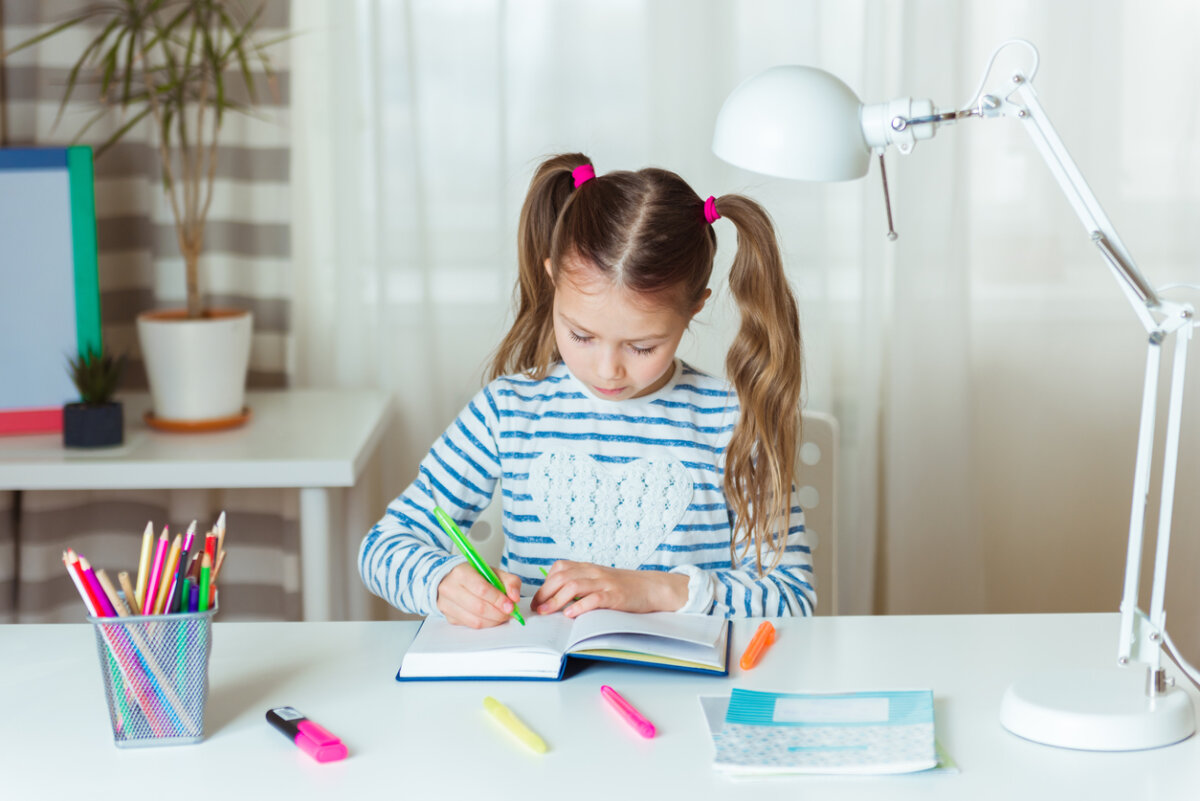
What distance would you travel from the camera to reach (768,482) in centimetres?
140

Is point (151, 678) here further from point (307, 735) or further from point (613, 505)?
point (613, 505)

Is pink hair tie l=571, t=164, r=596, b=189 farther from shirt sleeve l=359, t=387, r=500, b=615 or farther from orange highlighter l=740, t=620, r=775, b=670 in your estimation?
orange highlighter l=740, t=620, r=775, b=670

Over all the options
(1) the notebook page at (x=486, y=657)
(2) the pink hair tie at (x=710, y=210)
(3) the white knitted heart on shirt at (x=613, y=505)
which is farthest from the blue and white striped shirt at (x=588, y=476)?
(1) the notebook page at (x=486, y=657)

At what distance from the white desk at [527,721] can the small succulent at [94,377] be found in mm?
687

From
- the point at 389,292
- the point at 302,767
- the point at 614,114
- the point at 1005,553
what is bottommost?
the point at 1005,553

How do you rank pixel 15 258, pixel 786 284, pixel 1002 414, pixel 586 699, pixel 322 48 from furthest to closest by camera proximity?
pixel 1002 414 → pixel 322 48 → pixel 15 258 → pixel 786 284 → pixel 586 699

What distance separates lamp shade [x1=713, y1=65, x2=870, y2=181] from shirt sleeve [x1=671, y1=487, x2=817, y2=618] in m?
0.46

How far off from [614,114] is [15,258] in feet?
3.20

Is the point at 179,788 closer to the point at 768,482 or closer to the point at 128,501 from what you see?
the point at 768,482

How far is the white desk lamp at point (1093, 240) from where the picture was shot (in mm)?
906

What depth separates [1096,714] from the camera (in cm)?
91

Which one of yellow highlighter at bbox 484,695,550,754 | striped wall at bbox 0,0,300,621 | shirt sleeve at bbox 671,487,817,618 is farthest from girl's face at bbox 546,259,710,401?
striped wall at bbox 0,0,300,621

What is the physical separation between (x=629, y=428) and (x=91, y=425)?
0.80 meters

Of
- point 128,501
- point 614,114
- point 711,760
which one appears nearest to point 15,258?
point 128,501
